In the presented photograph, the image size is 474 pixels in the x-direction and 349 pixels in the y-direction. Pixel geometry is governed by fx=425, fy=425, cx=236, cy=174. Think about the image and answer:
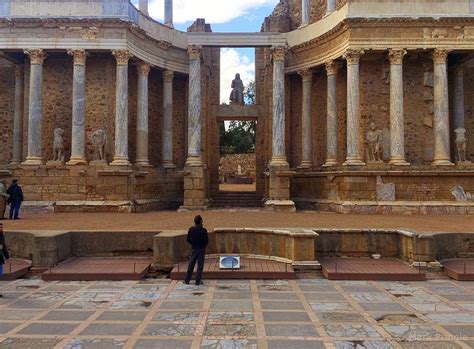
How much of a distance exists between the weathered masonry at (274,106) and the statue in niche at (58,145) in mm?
61

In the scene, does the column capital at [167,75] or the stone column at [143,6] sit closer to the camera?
the column capital at [167,75]

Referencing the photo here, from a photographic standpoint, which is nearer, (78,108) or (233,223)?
(233,223)

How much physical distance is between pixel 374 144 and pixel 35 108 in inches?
577

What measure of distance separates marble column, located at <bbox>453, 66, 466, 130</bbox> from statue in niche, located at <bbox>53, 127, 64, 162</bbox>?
17.9 m

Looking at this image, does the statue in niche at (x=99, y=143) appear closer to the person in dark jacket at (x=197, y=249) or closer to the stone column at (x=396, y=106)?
the person in dark jacket at (x=197, y=249)

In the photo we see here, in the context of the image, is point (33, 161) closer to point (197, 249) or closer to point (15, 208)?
point (15, 208)

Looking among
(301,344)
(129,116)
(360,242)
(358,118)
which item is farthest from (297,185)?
(301,344)

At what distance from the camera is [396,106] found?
18125mm

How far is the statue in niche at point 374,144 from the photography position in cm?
1838

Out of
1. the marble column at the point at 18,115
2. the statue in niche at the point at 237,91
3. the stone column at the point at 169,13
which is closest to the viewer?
the marble column at the point at 18,115

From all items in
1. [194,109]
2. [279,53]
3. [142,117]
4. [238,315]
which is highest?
[279,53]

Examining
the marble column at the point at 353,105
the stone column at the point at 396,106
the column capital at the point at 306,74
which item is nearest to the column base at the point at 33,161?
the column capital at the point at 306,74

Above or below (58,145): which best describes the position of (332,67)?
above

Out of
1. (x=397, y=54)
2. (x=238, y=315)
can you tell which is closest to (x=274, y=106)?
(x=397, y=54)
